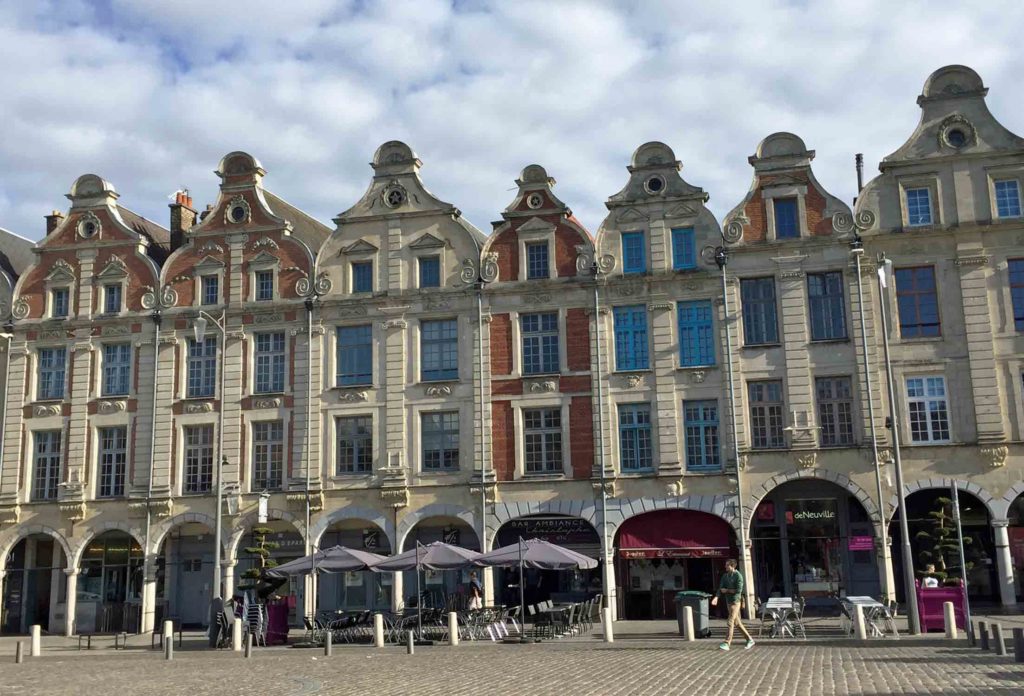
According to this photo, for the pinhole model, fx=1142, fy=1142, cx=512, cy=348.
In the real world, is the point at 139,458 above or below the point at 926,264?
below

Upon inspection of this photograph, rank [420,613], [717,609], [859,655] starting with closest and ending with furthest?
[859,655]
[420,613]
[717,609]

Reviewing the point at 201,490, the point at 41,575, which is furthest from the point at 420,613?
the point at 41,575

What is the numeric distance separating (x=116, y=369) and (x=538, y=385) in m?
14.2

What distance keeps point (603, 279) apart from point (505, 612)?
1078cm

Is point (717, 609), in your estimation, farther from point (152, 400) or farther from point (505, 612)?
point (152, 400)

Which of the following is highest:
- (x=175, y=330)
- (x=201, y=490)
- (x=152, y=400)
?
(x=175, y=330)

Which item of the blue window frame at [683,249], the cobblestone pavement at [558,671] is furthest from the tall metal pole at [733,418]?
the cobblestone pavement at [558,671]

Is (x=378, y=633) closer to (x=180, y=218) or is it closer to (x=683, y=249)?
(x=683, y=249)

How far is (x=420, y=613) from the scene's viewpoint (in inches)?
1078

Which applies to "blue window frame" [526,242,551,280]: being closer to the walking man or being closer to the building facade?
the building facade

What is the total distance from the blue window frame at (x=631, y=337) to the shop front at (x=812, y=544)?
5.60 meters

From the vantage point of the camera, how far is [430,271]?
36.6 metres

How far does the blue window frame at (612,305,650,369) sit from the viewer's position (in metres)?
34.5

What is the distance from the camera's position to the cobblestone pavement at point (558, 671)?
1589cm
